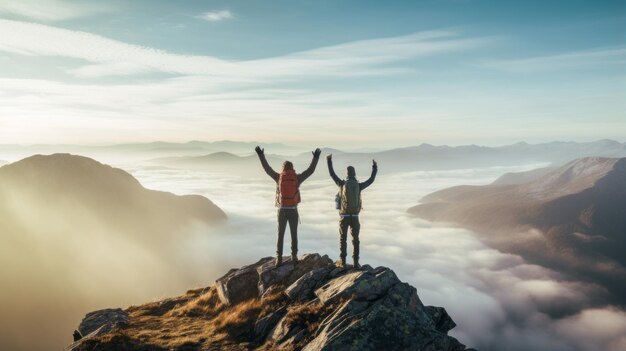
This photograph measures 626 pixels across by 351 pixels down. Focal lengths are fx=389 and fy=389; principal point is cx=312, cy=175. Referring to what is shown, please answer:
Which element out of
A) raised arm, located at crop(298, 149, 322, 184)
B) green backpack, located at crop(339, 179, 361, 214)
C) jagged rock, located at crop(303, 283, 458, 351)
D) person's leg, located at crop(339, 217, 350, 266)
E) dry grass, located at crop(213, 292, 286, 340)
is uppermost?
raised arm, located at crop(298, 149, 322, 184)

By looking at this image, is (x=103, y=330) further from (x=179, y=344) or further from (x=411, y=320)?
(x=411, y=320)

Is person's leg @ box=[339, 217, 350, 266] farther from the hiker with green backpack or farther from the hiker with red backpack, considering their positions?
the hiker with red backpack

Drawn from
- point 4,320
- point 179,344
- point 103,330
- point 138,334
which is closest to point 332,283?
point 179,344

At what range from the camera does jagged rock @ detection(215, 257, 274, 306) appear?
17766 millimetres

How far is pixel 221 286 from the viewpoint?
18.8 m

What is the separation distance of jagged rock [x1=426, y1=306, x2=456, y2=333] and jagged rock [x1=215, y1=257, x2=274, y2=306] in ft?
25.4

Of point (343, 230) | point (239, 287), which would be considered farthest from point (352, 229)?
point (239, 287)

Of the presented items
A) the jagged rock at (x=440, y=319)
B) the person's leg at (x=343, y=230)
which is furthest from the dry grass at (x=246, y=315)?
the jagged rock at (x=440, y=319)

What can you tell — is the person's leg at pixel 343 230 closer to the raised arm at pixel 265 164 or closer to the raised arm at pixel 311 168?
the raised arm at pixel 311 168

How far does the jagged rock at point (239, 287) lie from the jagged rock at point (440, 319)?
7.73 meters

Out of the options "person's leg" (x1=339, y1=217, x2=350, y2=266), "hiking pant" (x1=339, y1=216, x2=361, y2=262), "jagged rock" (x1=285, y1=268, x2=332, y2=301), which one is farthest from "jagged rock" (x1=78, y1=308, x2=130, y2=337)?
"hiking pant" (x1=339, y1=216, x2=361, y2=262)

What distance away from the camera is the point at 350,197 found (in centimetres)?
1652

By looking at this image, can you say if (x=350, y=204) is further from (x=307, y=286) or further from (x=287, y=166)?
(x=307, y=286)

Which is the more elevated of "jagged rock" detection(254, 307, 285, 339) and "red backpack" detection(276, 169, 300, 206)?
"red backpack" detection(276, 169, 300, 206)
